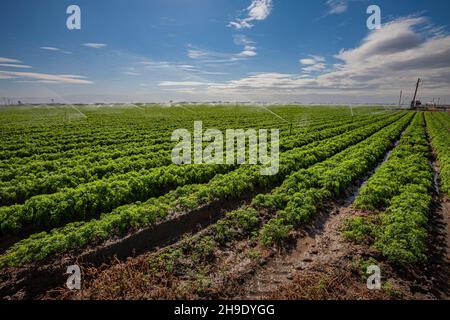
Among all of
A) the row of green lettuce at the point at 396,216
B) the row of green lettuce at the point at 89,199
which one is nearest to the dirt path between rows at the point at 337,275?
the row of green lettuce at the point at 396,216

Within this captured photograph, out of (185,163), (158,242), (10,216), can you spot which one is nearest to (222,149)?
(185,163)

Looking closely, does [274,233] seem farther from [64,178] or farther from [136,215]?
[64,178]

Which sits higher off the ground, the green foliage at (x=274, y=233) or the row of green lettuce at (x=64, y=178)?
the row of green lettuce at (x=64, y=178)

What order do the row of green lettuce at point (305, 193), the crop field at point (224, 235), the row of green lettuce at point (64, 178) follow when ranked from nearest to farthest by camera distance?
the crop field at point (224, 235)
the row of green lettuce at point (305, 193)
the row of green lettuce at point (64, 178)

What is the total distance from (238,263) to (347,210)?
535 cm

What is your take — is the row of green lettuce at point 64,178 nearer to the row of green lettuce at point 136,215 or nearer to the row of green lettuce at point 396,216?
the row of green lettuce at point 136,215

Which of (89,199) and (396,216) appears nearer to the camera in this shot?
(396,216)

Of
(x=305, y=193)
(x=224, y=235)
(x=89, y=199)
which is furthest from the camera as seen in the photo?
(x=305, y=193)

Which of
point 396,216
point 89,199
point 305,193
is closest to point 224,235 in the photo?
point 305,193

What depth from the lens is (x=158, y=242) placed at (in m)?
6.84

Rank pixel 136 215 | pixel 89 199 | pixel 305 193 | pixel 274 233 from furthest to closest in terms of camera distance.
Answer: pixel 305 193
pixel 89 199
pixel 136 215
pixel 274 233

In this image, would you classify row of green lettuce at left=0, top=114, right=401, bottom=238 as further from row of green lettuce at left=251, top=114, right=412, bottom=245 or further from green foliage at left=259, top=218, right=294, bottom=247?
green foliage at left=259, top=218, right=294, bottom=247

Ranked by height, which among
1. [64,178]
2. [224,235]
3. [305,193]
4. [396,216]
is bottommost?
[224,235]
